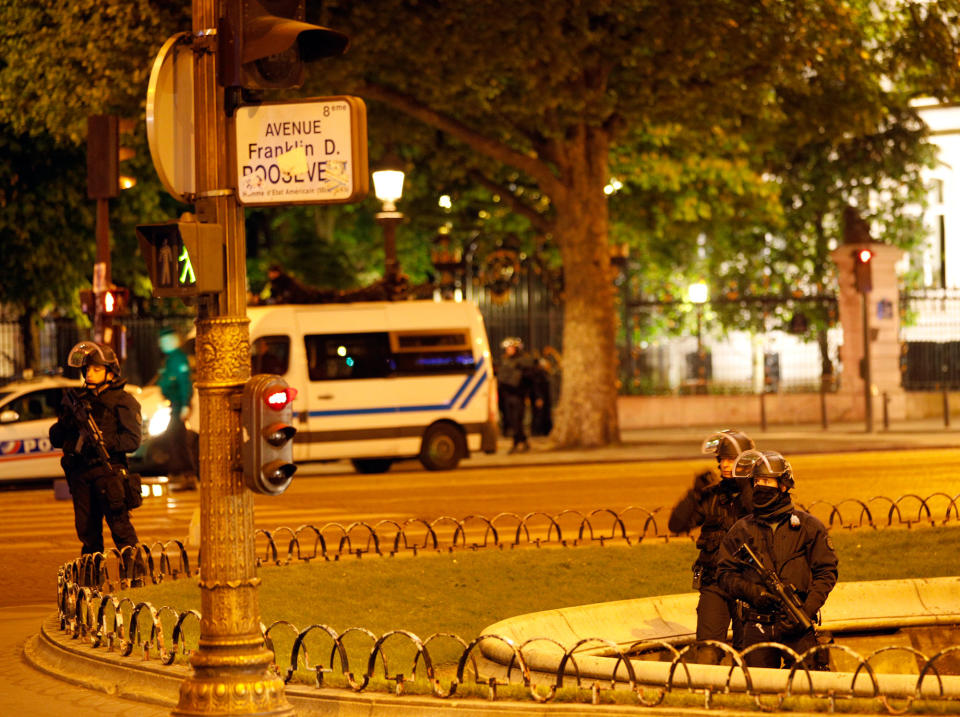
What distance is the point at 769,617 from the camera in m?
8.55

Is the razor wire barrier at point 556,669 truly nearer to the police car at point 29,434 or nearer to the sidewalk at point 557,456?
the sidewalk at point 557,456

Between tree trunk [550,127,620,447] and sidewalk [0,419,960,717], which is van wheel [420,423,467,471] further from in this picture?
tree trunk [550,127,620,447]

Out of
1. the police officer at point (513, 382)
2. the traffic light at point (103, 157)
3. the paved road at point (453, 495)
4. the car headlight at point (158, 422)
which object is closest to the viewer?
the paved road at point (453, 495)

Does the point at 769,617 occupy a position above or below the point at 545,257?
below

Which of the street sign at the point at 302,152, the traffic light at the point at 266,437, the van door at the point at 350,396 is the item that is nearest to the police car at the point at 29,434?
the van door at the point at 350,396

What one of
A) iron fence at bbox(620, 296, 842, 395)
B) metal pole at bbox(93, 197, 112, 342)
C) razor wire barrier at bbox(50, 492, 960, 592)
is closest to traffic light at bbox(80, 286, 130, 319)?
metal pole at bbox(93, 197, 112, 342)

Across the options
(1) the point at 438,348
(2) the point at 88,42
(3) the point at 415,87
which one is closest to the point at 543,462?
(1) the point at 438,348

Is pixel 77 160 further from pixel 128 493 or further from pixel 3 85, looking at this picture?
pixel 128 493

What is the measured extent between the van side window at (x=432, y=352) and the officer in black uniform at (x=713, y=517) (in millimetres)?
14664

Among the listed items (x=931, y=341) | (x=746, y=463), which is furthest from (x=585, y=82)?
(x=746, y=463)

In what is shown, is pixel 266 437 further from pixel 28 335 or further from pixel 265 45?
pixel 28 335

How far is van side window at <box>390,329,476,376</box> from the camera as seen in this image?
24.3 m

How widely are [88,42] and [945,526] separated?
564 inches

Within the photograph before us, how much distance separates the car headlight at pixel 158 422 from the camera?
2220 centimetres
